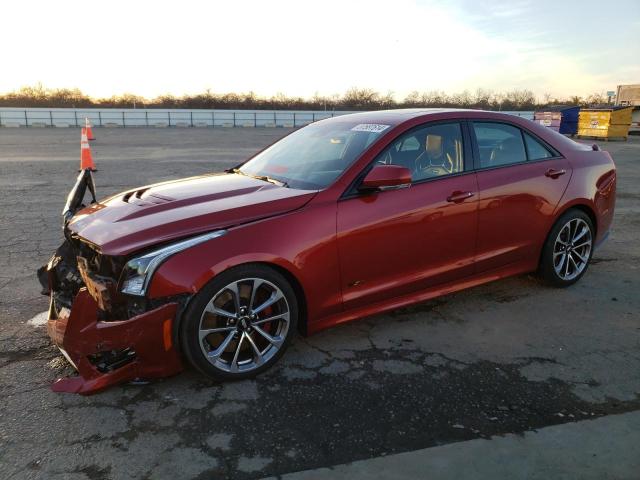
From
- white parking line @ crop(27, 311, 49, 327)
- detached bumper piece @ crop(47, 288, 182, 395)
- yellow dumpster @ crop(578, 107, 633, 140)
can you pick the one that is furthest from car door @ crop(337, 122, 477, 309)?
yellow dumpster @ crop(578, 107, 633, 140)

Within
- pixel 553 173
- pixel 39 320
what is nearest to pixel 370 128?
pixel 553 173

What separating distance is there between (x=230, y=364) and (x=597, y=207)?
12.1ft

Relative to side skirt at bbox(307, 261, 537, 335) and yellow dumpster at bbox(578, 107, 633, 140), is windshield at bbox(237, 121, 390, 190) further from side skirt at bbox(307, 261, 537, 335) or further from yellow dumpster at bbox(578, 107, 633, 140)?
yellow dumpster at bbox(578, 107, 633, 140)

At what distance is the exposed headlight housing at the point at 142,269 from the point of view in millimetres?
2809

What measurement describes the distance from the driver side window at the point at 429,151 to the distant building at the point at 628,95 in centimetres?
2921

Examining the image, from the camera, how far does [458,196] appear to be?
3.83 m

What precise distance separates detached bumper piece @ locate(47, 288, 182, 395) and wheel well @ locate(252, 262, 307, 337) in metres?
0.66

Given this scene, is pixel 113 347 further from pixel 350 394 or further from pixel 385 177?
pixel 385 177

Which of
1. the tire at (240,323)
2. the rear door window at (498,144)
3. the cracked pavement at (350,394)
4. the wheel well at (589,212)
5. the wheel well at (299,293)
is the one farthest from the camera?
the wheel well at (589,212)

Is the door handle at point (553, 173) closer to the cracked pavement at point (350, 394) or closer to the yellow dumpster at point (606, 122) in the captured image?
the cracked pavement at point (350, 394)

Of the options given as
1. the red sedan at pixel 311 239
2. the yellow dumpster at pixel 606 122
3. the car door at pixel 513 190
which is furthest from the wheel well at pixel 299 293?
the yellow dumpster at pixel 606 122

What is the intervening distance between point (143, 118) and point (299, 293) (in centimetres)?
4167

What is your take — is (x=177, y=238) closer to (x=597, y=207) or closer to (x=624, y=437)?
(x=624, y=437)

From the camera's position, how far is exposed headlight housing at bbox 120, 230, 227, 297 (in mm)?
2809
